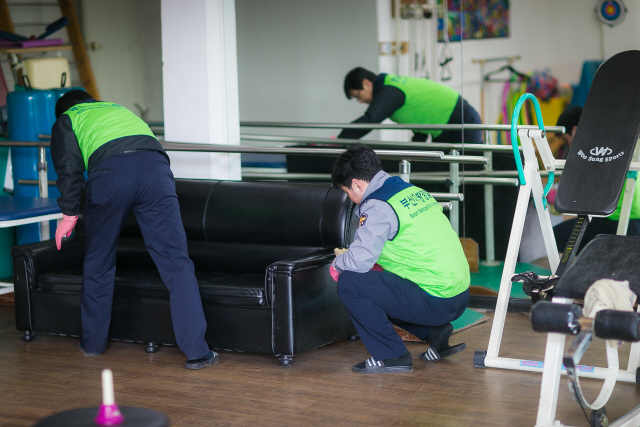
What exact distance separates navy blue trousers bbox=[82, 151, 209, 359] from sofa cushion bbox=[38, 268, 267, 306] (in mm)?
112

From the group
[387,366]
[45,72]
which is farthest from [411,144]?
[45,72]

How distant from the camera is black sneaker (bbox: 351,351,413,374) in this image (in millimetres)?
3203

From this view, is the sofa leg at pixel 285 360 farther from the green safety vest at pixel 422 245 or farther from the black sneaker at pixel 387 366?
the green safety vest at pixel 422 245

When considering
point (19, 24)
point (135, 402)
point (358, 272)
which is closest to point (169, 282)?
point (135, 402)

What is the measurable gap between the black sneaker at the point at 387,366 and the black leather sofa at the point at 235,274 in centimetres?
31

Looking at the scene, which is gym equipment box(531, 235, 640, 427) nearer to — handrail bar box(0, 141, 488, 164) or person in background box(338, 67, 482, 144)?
handrail bar box(0, 141, 488, 164)

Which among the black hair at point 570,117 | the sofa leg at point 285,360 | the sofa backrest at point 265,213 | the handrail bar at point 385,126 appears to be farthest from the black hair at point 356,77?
the sofa leg at point 285,360

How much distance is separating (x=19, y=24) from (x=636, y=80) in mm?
5581

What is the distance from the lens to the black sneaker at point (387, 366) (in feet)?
10.5

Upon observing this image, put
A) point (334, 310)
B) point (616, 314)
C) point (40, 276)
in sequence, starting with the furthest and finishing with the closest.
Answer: point (40, 276) < point (334, 310) < point (616, 314)

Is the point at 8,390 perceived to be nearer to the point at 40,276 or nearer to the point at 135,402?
the point at 135,402

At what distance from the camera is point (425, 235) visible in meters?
3.09

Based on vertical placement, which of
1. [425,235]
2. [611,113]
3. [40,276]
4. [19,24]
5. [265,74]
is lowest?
[40,276]

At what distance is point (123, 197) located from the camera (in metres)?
3.30
